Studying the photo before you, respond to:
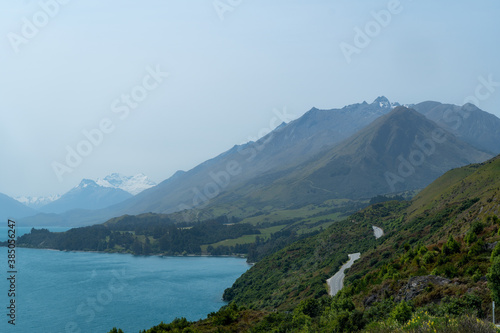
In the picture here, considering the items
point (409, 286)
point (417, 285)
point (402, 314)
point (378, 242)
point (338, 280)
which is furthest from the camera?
point (378, 242)

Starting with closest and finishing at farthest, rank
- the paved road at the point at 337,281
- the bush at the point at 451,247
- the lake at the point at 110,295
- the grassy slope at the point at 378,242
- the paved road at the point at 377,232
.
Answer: the bush at the point at 451,247 < the grassy slope at the point at 378,242 < the paved road at the point at 337,281 < the paved road at the point at 377,232 < the lake at the point at 110,295

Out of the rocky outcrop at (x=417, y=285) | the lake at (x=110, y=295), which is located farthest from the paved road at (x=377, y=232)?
the rocky outcrop at (x=417, y=285)

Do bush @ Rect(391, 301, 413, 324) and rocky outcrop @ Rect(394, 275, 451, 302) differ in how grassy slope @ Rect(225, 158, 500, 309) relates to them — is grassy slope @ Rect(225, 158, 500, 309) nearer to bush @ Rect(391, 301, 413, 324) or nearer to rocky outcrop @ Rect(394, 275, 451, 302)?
rocky outcrop @ Rect(394, 275, 451, 302)

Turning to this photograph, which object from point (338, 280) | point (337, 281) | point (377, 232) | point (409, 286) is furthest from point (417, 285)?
point (377, 232)

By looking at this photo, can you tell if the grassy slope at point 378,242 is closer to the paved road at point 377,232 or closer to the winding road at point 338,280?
the winding road at point 338,280

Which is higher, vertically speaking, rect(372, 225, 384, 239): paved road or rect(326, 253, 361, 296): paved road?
rect(372, 225, 384, 239): paved road

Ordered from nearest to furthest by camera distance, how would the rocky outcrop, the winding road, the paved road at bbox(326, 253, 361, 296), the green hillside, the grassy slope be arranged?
the green hillside, the rocky outcrop, the grassy slope, the winding road, the paved road at bbox(326, 253, 361, 296)

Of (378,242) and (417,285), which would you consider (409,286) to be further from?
(378,242)

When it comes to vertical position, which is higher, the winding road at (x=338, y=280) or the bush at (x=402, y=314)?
the bush at (x=402, y=314)

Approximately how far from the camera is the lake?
101m

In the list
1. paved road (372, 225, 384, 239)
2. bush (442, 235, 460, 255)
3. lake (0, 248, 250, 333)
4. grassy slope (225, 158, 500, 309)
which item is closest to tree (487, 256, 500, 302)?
grassy slope (225, 158, 500, 309)

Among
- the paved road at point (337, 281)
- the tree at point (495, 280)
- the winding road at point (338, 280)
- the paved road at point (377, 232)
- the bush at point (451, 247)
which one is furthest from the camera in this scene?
the paved road at point (377, 232)

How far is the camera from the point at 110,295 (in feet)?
428

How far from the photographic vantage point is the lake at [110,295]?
330 feet
